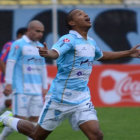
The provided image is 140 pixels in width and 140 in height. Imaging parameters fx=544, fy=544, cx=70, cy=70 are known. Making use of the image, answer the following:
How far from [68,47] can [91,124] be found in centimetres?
98

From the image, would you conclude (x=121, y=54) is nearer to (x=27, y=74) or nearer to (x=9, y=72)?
(x=27, y=74)

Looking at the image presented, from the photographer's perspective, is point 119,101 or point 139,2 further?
point 139,2

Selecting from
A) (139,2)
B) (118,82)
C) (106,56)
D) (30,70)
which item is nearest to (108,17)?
(139,2)

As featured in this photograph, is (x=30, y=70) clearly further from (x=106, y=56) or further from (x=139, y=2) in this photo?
(x=139, y=2)

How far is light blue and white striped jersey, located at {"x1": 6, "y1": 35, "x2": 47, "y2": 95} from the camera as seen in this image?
8.78 meters

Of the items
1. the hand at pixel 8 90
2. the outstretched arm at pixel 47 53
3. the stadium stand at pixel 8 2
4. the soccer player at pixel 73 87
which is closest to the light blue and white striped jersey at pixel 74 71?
the soccer player at pixel 73 87

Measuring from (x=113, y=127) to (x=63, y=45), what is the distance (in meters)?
4.65

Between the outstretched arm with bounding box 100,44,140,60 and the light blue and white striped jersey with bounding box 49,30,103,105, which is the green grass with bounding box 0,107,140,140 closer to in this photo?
the outstretched arm with bounding box 100,44,140,60

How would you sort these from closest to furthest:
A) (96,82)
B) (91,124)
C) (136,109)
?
(91,124) < (136,109) < (96,82)

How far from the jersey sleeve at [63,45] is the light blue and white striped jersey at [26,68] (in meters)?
2.17

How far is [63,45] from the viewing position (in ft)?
21.5

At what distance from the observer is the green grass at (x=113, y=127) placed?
9633 mm

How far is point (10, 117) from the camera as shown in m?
7.51

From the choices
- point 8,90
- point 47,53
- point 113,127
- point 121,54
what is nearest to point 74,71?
point 47,53
